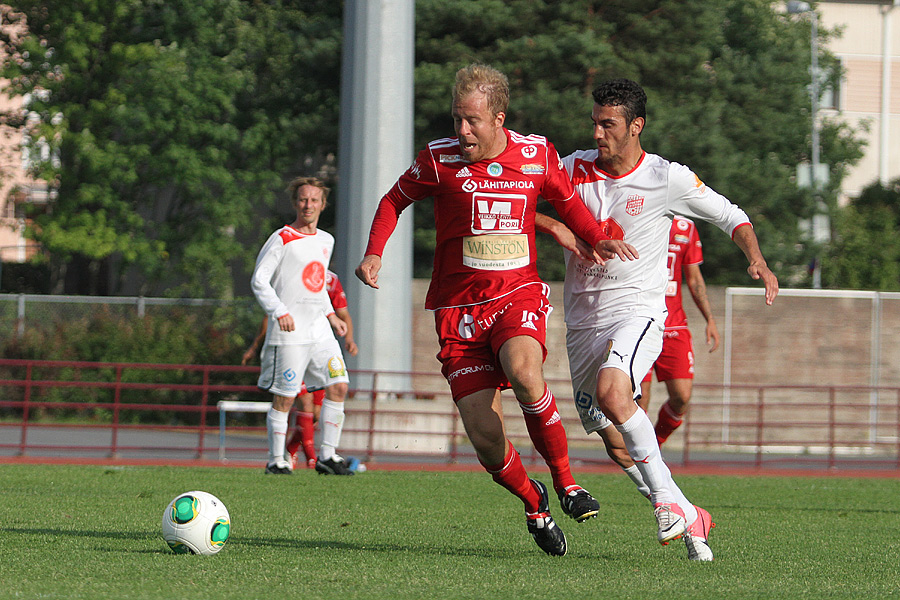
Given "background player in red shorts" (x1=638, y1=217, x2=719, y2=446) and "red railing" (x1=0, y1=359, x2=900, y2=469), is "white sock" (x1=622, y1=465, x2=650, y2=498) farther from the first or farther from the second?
"red railing" (x1=0, y1=359, x2=900, y2=469)

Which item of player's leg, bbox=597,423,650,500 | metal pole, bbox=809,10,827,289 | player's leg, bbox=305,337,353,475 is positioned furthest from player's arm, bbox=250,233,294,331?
metal pole, bbox=809,10,827,289

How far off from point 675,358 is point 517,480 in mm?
4661

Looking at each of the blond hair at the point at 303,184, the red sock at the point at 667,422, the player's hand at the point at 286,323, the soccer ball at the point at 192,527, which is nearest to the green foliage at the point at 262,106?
the blond hair at the point at 303,184

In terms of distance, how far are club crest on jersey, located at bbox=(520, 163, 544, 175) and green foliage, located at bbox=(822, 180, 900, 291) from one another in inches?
1212

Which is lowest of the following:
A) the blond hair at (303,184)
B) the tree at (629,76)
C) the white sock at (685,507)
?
the white sock at (685,507)

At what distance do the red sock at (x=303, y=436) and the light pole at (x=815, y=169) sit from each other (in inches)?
777

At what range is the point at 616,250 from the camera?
21.1 ft

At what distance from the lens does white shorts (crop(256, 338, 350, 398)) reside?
11508 millimetres

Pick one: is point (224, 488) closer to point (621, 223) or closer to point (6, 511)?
point (6, 511)

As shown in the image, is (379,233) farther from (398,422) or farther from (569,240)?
(398,422)

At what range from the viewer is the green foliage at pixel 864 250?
38.1 meters

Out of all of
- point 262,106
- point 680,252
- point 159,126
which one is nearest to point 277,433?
point 680,252

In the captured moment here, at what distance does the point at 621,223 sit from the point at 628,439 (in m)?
1.26

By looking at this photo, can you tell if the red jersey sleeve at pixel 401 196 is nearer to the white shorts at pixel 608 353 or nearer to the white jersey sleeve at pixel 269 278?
the white shorts at pixel 608 353
